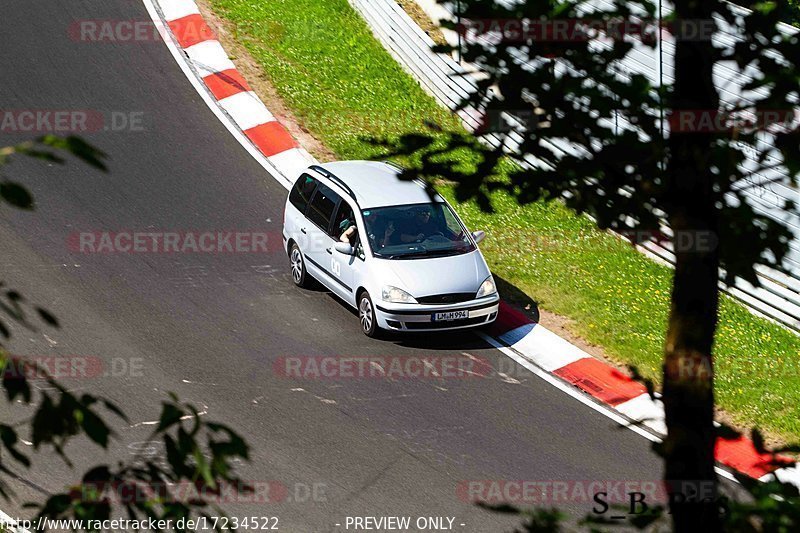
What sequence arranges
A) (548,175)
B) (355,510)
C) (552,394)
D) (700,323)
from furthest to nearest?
(552,394) < (355,510) < (548,175) < (700,323)

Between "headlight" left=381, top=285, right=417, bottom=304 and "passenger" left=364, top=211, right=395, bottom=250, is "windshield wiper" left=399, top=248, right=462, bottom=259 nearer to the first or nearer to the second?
"passenger" left=364, top=211, right=395, bottom=250

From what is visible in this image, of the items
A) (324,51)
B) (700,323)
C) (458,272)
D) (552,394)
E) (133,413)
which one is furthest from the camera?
(324,51)

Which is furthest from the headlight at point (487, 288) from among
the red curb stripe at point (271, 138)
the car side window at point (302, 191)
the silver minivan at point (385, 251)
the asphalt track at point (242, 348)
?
the red curb stripe at point (271, 138)

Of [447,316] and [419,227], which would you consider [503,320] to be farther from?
[419,227]

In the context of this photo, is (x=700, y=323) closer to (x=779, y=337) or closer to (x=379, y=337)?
(x=379, y=337)

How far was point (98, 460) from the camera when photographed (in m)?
11.0

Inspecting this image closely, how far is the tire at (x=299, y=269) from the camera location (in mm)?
15039

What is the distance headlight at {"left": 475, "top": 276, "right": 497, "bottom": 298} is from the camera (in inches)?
544

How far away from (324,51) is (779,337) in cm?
1056

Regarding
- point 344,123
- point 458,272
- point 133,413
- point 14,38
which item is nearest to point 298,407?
point 133,413

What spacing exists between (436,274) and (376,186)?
1.83 meters

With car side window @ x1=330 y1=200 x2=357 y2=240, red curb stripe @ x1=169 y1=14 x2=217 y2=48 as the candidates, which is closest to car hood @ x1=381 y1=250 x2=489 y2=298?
car side window @ x1=330 y1=200 x2=357 y2=240

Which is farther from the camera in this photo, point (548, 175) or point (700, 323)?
point (548, 175)

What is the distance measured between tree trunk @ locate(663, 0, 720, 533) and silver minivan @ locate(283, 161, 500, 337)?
30.7 feet
